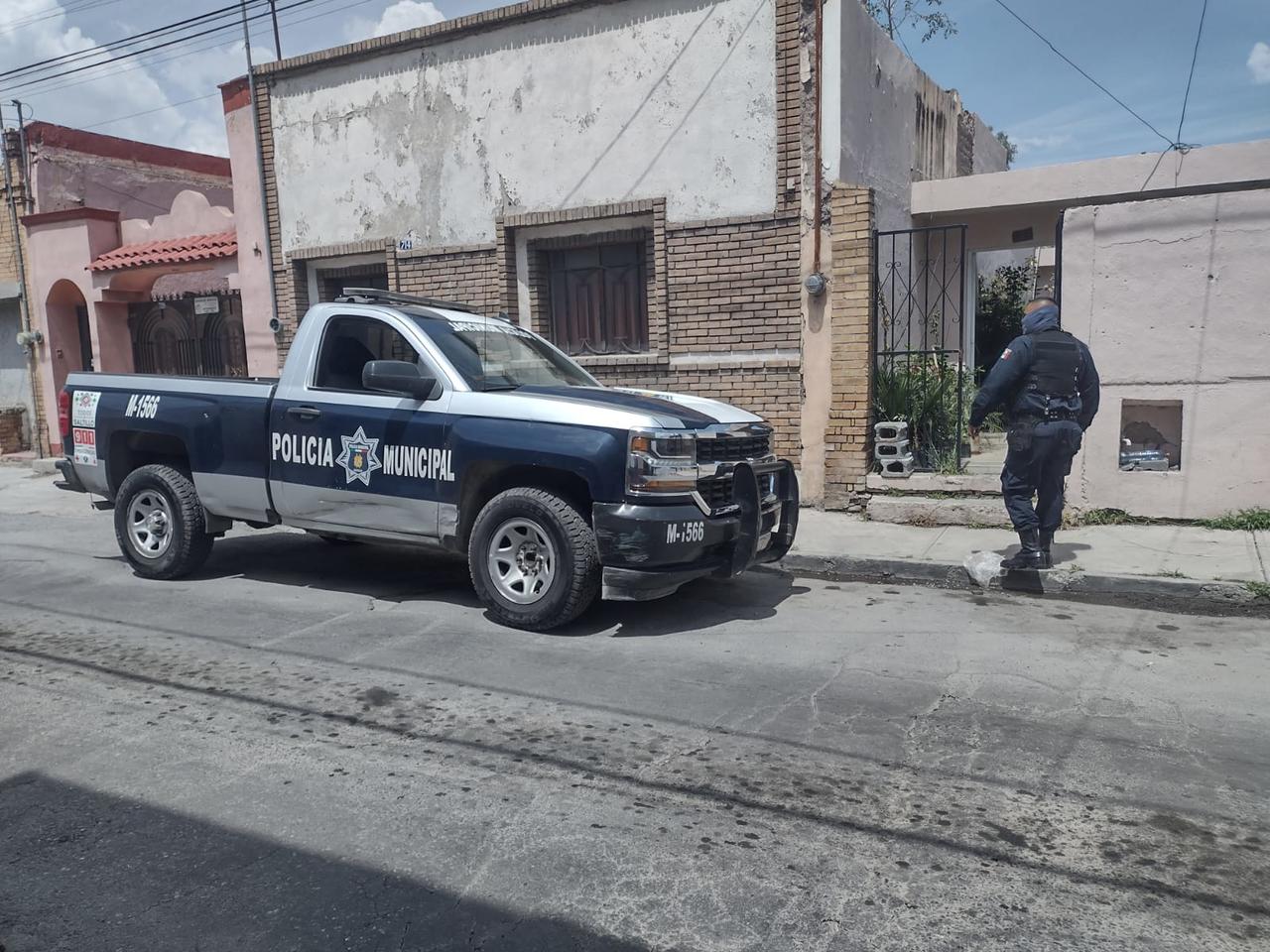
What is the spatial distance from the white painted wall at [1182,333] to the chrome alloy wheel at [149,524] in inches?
298

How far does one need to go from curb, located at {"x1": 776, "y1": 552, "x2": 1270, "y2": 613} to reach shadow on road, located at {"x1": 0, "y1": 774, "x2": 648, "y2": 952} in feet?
16.9

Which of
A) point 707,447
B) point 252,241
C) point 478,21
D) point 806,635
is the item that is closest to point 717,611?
point 806,635

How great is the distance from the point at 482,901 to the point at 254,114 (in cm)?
1234

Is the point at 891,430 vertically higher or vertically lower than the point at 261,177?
lower

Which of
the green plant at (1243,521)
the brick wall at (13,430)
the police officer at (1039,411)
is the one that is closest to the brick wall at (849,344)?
the police officer at (1039,411)

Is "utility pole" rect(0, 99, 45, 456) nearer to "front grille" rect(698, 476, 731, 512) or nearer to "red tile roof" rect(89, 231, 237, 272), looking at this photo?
"red tile roof" rect(89, 231, 237, 272)

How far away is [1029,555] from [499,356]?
4.05 meters

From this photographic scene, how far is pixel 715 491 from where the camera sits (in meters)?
6.02

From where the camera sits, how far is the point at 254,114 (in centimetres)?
1282

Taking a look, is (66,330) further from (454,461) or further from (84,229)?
(454,461)

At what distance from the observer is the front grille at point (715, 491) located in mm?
5934

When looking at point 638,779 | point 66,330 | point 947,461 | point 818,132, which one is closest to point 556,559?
point 638,779

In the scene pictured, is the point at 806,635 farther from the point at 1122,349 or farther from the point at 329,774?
the point at 1122,349

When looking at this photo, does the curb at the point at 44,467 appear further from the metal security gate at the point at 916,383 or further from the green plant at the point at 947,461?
the green plant at the point at 947,461
